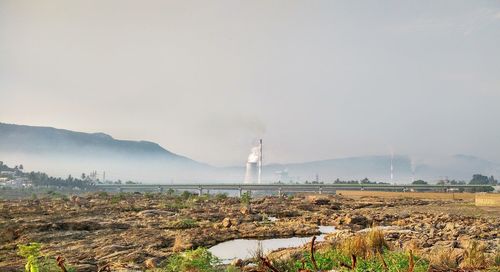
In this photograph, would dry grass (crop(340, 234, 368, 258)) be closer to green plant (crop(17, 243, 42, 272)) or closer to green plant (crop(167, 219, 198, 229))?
green plant (crop(17, 243, 42, 272))

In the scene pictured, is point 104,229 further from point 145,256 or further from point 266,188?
point 266,188

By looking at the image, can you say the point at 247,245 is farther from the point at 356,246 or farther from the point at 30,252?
the point at 30,252

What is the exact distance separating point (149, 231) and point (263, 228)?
4.90 meters

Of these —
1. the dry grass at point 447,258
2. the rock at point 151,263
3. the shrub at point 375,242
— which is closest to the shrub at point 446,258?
the dry grass at point 447,258

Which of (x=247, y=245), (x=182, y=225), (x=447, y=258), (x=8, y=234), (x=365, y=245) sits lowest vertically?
(x=247, y=245)

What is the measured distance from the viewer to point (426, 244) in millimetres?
14070

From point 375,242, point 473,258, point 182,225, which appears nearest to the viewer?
point 473,258

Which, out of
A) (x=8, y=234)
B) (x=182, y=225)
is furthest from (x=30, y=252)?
(x=182, y=225)

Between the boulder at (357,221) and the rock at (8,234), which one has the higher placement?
the boulder at (357,221)

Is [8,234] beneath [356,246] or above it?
beneath

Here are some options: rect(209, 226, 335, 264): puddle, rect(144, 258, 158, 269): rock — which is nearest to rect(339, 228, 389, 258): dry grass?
rect(209, 226, 335, 264): puddle

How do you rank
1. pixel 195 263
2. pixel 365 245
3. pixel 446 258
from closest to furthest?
pixel 195 263, pixel 446 258, pixel 365 245

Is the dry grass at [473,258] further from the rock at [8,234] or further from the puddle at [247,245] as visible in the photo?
the rock at [8,234]

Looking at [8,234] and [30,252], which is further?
[8,234]
